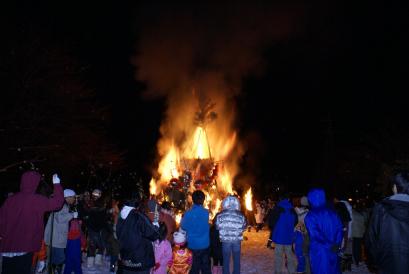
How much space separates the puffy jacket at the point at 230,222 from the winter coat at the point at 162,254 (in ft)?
3.62

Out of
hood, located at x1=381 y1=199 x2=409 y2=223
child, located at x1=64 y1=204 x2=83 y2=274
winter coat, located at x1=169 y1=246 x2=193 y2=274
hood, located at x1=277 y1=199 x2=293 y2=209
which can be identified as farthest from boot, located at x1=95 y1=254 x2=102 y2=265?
hood, located at x1=381 y1=199 x2=409 y2=223

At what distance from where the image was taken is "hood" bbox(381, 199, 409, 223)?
4273 mm

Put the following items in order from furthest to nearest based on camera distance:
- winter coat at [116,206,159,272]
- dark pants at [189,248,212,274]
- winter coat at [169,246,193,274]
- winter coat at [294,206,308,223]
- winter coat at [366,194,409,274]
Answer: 1. winter coat at [294,206,308,223]
2. dark pants at [189,248,212,274]
3. winter coat at [169,246,193,274]
4. winter coat at [116,206,159,272]
5. winter coat at [366,194,409,274]

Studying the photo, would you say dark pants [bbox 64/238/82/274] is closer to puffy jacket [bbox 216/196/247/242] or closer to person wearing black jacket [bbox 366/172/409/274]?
puffy jacket [bbox 216/196/247/242]

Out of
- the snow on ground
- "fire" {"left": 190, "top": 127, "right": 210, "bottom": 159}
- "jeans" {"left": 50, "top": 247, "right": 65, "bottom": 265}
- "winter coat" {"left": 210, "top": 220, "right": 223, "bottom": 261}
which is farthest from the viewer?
"fire" {"left": 190, "top": 127, "right": 210, "bottom": 159}

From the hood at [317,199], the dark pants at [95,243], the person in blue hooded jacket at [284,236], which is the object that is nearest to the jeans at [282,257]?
the person in blue hooded jacket at [284,236]

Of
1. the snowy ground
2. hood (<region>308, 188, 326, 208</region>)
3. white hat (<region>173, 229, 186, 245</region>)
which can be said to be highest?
hood (<region>308, 188, 326, 208</region>)

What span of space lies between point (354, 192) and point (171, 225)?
3062 centimetres

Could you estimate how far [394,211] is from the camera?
4.30 meters

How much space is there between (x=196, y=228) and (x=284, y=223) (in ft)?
8.27

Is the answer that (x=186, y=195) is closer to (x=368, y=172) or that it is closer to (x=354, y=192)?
(x=368, y=172)

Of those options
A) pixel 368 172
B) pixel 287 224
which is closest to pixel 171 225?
pixel 287 224

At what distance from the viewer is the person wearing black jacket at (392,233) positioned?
168 inches

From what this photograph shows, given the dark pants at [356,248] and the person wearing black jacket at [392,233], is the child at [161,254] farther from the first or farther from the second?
the dark pants at [356,248]
